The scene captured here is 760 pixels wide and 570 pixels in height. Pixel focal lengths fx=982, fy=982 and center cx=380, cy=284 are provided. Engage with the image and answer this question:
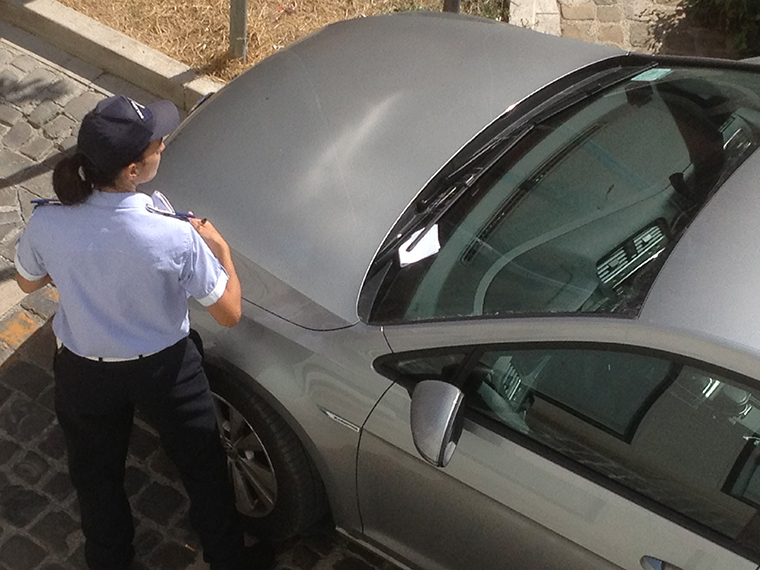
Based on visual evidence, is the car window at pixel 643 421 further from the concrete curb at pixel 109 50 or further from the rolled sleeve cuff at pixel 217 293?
the concrete curb at pixel 109 50

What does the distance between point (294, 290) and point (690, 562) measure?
1529mm

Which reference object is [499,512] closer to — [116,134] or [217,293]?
[217,293]

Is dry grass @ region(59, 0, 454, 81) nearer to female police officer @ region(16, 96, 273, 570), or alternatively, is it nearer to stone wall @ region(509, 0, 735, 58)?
stone wall @ region(509, 0, 735, 58)

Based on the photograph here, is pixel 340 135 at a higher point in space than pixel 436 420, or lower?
higher

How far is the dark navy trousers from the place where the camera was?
3.10m

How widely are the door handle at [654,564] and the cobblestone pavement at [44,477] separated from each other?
54.3 inches

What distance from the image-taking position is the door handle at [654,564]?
9.39ft

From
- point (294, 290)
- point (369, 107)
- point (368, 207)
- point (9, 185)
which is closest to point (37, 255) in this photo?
point (294, 290)

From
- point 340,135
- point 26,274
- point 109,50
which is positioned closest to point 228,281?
point 26,274

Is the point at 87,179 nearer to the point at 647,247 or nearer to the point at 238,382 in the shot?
the point at 238,382

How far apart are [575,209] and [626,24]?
349 cm

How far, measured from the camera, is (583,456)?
118 inches

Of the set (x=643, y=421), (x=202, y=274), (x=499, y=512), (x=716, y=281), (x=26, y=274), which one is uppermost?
(x=716, y=281)

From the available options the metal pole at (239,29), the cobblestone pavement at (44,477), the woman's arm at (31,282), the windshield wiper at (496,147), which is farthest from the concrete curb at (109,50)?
the woman's arm at (31,282)
